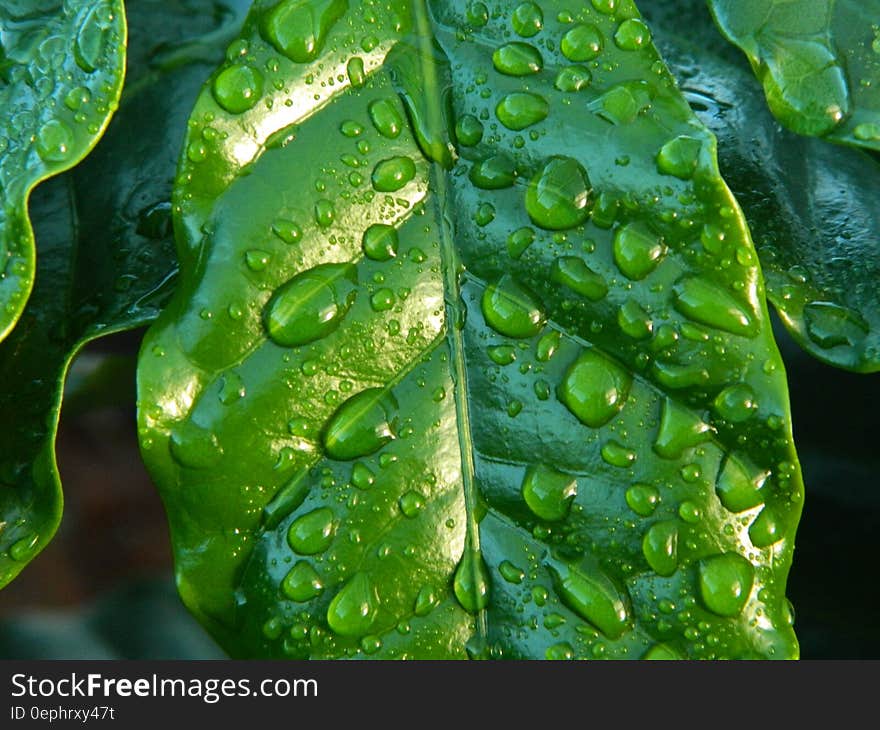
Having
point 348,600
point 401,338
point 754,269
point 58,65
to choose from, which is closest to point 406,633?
point 348,600

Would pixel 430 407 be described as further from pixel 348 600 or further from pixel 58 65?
pixel 58 65

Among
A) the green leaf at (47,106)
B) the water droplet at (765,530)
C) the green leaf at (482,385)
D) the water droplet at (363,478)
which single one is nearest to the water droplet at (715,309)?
the green leaf at (482,385)

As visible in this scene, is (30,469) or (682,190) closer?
(682,190)

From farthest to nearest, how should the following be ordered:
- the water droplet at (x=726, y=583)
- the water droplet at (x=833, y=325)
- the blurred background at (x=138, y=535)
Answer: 1. the blurred background at (x=138, y=535)
2. the water droplet at (x=833, y=325)
3. the water droplet at (x=726, y=583)

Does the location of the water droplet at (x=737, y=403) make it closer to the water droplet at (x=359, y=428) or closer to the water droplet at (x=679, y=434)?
the water droplet at (x=679, y=434)

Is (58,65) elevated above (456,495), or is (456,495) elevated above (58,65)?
(58,65)

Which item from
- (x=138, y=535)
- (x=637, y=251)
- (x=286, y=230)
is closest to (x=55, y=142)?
(x=286, y=230)

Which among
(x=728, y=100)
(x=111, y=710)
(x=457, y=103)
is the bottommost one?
(x=111, y=710)

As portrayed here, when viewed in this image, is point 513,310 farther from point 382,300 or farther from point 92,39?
point 92,39
